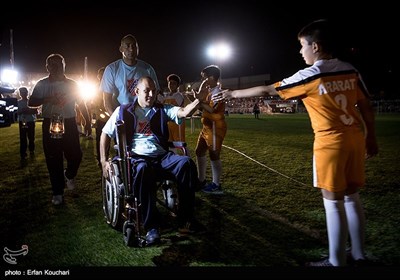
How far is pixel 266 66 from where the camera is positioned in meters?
63.9

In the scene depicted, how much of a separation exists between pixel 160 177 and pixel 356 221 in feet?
6.27

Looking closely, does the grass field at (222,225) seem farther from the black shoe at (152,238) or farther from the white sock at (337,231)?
the white sock at (337,231)

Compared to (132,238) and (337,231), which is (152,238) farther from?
(337,231)

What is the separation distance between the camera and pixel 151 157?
12.1ft

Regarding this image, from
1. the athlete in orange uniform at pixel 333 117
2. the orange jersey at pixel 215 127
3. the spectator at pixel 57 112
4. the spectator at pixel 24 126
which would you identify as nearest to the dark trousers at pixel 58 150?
the spectator at pixel 57 112

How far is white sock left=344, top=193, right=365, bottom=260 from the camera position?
2695 mm

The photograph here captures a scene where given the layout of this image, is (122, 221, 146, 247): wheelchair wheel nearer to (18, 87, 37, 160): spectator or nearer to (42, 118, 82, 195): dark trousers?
(42, 118, 82, 195): dark trousers

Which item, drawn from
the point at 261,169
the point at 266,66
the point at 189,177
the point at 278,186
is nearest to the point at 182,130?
the point at 261,169

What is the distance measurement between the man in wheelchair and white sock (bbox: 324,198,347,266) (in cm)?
139

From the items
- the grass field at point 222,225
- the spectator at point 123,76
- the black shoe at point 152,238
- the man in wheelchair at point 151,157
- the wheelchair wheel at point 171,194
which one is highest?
the spectator at point 123,76

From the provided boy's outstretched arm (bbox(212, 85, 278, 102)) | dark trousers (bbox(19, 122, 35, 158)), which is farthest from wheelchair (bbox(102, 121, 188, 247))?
dark trousers (bbox(19, 122, 35, 158))

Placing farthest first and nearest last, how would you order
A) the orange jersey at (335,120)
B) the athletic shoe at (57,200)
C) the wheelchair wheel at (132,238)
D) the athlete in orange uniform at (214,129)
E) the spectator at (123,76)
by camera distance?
the athlete in orange uniform at (214,129) < the athletic shoe at (57,200) < the spectator at (123,76) < the wheelchair wheel at (132,238) < the orange jersey at (335,120)

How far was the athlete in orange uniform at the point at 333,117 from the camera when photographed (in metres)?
2.44

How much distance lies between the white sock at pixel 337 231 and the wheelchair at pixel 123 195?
5.51 feet
